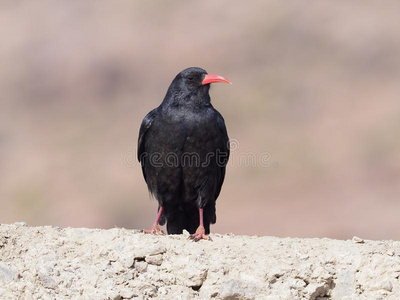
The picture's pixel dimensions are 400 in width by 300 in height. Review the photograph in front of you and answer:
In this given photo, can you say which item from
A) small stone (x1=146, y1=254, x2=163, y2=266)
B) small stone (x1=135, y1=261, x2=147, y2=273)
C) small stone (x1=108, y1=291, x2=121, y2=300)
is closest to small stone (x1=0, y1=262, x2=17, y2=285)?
small stone (x1=108, y1=291, x2=121, y2=300)

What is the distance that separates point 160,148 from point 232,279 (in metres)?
3.00

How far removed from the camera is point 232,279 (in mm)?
9031

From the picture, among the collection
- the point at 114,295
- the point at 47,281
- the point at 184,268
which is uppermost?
the point at 184,268

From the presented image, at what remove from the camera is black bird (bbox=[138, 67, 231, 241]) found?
11.4 meters

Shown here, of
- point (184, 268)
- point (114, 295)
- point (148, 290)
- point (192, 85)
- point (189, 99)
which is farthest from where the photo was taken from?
point (192, 85)

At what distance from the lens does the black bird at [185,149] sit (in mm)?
11438

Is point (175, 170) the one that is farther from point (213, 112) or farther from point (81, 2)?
point (81, 2)

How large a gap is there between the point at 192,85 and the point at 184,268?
11.0 feet

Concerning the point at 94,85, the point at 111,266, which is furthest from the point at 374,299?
the point at 94,85

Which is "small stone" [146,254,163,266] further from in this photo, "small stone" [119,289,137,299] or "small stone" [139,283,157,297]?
"small stone" [119,289,137,299]

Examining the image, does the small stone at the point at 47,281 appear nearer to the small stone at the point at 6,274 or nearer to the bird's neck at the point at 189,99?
the small stone at the point at 6,274

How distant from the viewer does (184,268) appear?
30.1 feet

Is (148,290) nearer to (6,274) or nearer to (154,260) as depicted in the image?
(154,260)

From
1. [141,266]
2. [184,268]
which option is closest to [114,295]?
[141,266]
